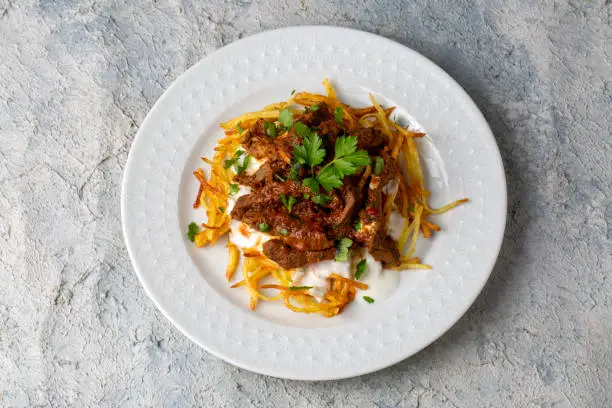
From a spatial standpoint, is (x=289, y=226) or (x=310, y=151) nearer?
(x=310, y=151)

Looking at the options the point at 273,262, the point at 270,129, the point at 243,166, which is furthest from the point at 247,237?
the point at 270,129

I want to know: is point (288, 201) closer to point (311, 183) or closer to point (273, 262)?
→ point (311, 183)

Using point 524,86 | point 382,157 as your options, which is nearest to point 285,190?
point 382,157

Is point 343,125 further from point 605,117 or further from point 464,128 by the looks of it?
point 605,117

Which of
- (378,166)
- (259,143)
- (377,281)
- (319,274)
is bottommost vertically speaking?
(377,281)

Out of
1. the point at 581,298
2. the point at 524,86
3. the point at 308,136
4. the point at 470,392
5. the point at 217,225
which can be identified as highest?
the point at 308,136

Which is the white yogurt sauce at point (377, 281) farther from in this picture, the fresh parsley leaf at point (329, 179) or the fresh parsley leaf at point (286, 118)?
the fresh parsley leaf at point (286, 118)
